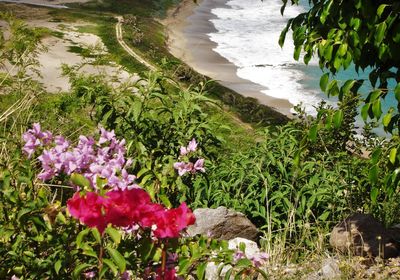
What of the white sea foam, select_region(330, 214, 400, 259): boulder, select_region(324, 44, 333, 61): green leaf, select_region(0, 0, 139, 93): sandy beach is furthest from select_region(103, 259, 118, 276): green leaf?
the white sea foam

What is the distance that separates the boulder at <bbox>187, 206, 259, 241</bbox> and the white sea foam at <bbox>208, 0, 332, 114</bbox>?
1367 centimetres

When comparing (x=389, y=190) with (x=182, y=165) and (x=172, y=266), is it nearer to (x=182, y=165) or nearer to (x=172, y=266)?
(x=182, y=165)

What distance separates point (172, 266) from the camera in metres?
2.81

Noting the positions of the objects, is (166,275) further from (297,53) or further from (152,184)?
(297,53)

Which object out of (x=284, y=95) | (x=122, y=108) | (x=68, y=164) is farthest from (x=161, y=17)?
(x=68, y=164)

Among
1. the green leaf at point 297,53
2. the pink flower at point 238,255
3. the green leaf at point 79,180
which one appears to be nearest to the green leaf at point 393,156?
the green leaf at point 297,53

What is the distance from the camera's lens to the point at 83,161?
312 centimetres

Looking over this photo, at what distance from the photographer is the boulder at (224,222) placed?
19.1 feet

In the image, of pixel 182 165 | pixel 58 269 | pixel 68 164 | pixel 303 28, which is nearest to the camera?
pixel 58 269

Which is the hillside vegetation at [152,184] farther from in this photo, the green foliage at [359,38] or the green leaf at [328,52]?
the green leaf at [328,52]

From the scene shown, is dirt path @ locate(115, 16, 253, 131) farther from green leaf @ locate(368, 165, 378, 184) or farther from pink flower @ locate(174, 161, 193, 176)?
pink flower @ locate(174, 161, 193, 176)

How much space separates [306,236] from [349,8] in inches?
77.5

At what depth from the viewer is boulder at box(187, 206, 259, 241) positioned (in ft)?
19.1

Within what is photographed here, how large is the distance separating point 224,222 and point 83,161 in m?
2.92
